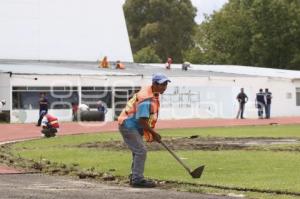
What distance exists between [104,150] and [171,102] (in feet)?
90.4

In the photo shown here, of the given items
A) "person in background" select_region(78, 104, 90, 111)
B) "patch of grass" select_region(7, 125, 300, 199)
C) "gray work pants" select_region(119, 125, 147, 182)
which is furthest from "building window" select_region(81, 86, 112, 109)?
"gray work pants" select_region(119, 125, 147, 182)

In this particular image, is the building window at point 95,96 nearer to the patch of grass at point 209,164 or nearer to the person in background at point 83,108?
the person in background at point 83,108

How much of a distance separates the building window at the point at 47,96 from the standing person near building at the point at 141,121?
3133 cm

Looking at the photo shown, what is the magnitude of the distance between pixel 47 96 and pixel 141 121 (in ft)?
106

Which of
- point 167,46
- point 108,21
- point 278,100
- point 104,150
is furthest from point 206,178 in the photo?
point 167,46

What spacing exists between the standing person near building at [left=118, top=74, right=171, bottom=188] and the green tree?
80.0 meters

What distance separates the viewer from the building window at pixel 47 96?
142 feet

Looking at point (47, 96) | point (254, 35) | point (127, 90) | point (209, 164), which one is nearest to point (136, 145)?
point (209, 164)

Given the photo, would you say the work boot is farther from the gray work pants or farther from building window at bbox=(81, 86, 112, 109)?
building window at bbox=(81, 86, 112, 109)

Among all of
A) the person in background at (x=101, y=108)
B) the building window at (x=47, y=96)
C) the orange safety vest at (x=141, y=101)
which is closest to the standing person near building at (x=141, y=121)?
the orange safety vest at (x=141, y=101)

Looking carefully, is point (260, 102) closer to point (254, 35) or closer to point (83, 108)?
point (83, 108)

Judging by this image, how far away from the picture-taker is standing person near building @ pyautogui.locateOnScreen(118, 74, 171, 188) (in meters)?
12.2

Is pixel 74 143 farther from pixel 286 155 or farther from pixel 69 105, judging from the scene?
pixel 69 105

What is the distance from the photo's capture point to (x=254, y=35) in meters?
74.1
